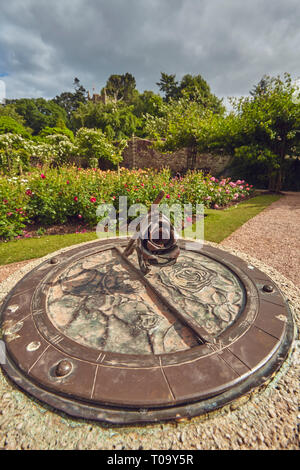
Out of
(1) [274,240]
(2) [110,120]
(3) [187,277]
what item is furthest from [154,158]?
(3) [187,277]


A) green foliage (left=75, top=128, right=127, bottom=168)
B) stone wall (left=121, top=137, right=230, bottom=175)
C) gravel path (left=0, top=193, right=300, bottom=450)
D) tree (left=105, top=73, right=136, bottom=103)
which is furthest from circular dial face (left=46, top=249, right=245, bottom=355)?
tree (left=105, top=73, right=136, bottom=103)

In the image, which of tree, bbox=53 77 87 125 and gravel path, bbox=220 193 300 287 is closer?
gravel path, bbox=220 193 300 287

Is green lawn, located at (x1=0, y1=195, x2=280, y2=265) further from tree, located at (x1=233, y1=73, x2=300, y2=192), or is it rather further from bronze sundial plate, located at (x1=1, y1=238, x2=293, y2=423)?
tree, located at (x1=233, y1=73, x2=300, y2=192)

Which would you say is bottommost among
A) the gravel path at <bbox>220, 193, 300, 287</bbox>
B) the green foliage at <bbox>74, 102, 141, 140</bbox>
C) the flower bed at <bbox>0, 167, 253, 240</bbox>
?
the gravel path at <bbox>220, 193, 300, 287</bbox>

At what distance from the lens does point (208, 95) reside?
3441 cm

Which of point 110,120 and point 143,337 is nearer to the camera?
point 143,337

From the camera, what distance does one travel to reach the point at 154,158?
75.2 feet

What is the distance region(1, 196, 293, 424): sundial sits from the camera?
1776 millimetres

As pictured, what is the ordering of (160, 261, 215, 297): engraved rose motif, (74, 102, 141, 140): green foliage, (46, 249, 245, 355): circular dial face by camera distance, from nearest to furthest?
(46, 249, 245, 355): circular dial face
(160, 261, 215, 297): engraved rose motif
(74, 102, 141, 140): green foliage

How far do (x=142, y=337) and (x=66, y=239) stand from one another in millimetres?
4228

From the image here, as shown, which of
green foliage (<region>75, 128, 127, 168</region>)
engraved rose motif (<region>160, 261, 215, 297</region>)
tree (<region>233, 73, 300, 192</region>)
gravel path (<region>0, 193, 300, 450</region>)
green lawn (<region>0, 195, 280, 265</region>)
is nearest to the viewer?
gravel path (<region>0, 193, 300, 450</region>)

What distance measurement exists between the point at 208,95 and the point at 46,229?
37.4 meters

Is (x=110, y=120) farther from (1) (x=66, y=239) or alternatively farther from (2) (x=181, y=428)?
(2) (x=181, y=428)

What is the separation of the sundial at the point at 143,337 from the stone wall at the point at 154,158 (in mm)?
18506
